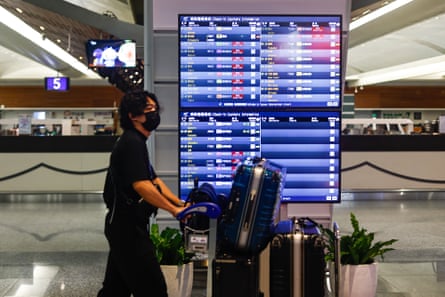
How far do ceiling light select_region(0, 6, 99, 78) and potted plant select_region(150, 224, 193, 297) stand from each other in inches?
314

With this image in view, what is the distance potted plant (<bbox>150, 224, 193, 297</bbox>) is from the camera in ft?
11.4

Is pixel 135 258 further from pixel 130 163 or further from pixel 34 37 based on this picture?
pixel 34 37

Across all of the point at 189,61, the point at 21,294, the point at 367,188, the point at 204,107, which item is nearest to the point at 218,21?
the point at 189,61

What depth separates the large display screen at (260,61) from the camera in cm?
369

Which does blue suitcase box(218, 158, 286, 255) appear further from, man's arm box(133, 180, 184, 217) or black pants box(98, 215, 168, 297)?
black pants box(98, 215, 168, 297)

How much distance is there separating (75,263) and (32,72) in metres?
16.7

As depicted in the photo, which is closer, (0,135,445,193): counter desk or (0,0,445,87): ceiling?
(0,0,445,87): ceiling

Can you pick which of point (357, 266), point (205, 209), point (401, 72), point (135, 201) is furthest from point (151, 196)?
point (401, 72)

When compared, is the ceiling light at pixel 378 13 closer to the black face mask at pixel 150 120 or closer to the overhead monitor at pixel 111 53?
the overhead monitor at pixel 111 53

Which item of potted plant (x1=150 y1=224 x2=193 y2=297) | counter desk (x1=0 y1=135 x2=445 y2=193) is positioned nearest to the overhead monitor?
counter desk (x1=0 y1=135 x2=445 y2=193)

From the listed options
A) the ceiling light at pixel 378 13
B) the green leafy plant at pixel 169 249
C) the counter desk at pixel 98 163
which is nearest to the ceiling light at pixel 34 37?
the counter desk at pixel 98 163

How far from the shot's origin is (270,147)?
3.71 meters

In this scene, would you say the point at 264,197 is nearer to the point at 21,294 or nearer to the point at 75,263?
the point at 21,294

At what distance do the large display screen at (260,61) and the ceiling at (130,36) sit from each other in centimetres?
526
